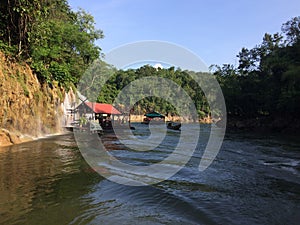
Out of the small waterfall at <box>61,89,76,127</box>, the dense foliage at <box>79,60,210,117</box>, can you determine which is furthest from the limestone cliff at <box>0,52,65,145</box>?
the dense foliage at <box>79,60,210,117</box>

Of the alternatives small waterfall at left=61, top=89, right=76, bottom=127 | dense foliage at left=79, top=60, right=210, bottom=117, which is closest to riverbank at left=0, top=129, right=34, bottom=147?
small waterfall at left=61, top=89, right=76, bottom=127

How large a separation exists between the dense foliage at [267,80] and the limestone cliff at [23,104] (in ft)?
88.4

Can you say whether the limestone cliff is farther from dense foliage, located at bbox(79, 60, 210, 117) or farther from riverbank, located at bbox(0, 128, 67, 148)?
dense foliage, located at bbox(79, 60, 210, 117)

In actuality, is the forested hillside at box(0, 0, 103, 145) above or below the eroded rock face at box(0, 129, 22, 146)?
above

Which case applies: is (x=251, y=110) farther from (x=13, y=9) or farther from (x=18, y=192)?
(x=18, y=192)

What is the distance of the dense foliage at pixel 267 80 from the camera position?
102 ft

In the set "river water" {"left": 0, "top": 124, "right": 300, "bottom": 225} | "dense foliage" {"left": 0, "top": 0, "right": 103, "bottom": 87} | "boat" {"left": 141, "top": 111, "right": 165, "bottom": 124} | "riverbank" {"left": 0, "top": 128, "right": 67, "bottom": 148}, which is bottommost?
"river water" {"left": 0, "top": 124, "right": 300, "bottom": 225}

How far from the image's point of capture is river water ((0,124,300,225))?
14.9 ft

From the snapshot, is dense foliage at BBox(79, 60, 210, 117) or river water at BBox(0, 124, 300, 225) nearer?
river water at BBox(0, 124, 300, 225)

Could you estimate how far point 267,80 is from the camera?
38719mm

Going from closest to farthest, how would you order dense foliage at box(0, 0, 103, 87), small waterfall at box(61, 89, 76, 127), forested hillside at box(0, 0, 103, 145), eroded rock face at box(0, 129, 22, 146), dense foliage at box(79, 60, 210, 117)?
eroded rock face at box(0, 129, 22, 146) < forested hillside at box(0, 0, 103, 145) < dense foliage at box(0, 0, 103, 87) < small waterfall at box(61, 89, 76, 127) < dense foliage at box(79, 60, 210, 117)

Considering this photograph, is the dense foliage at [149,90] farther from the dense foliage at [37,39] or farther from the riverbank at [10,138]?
the riverbank at [10,138]

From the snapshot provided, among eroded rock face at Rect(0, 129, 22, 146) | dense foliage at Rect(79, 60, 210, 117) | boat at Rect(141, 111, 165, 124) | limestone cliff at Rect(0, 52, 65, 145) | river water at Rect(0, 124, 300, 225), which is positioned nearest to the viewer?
river water at Rect(0, 124, 300, 225)

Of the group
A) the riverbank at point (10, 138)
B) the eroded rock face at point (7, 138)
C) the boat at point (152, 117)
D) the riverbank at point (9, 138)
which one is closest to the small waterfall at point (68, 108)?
the riverbank at point (10, 138)
